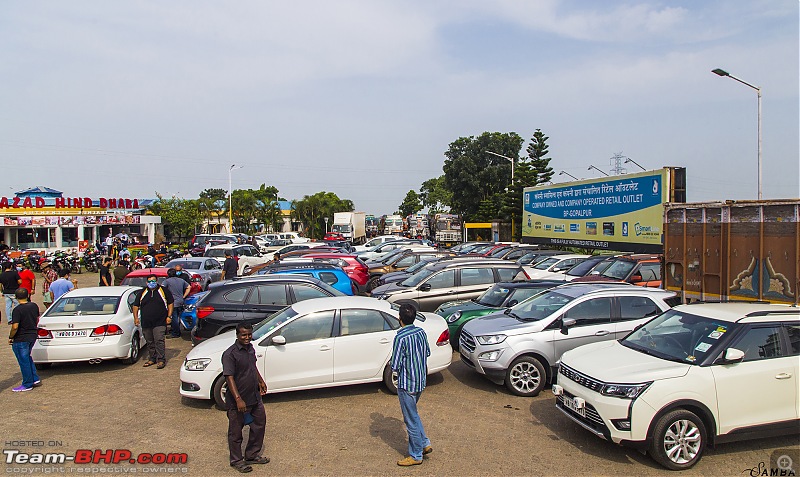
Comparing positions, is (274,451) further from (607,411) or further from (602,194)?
(602,194)

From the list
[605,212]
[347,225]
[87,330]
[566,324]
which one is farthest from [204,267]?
[347,225]

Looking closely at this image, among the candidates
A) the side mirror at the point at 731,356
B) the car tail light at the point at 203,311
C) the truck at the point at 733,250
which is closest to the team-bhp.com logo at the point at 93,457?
the car tail light at the point at 203,311

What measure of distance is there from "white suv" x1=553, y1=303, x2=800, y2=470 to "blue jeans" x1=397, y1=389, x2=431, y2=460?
180 centimetres

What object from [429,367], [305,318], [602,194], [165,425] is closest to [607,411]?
[429,367]

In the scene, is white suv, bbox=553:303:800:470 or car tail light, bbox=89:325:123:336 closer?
white suv, bbox=553:303:800:470

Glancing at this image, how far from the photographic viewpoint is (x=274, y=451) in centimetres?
578

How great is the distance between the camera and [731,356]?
5266 millimetres

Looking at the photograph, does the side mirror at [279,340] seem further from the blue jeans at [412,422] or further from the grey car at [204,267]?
the grey car at [204,267]

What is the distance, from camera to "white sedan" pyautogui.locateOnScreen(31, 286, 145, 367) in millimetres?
8695

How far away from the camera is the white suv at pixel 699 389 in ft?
17.0

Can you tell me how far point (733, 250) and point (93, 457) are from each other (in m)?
10.9

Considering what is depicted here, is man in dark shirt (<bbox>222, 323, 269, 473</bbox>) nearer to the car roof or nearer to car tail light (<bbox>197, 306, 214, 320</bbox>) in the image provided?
car tail light (<bbox>197, 306, 214, 320</bbox>)

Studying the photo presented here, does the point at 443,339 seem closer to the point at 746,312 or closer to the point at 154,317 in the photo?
the point at 746,312

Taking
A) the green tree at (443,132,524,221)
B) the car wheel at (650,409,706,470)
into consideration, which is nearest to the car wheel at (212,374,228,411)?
the car wheel at (650,409,706,470)
